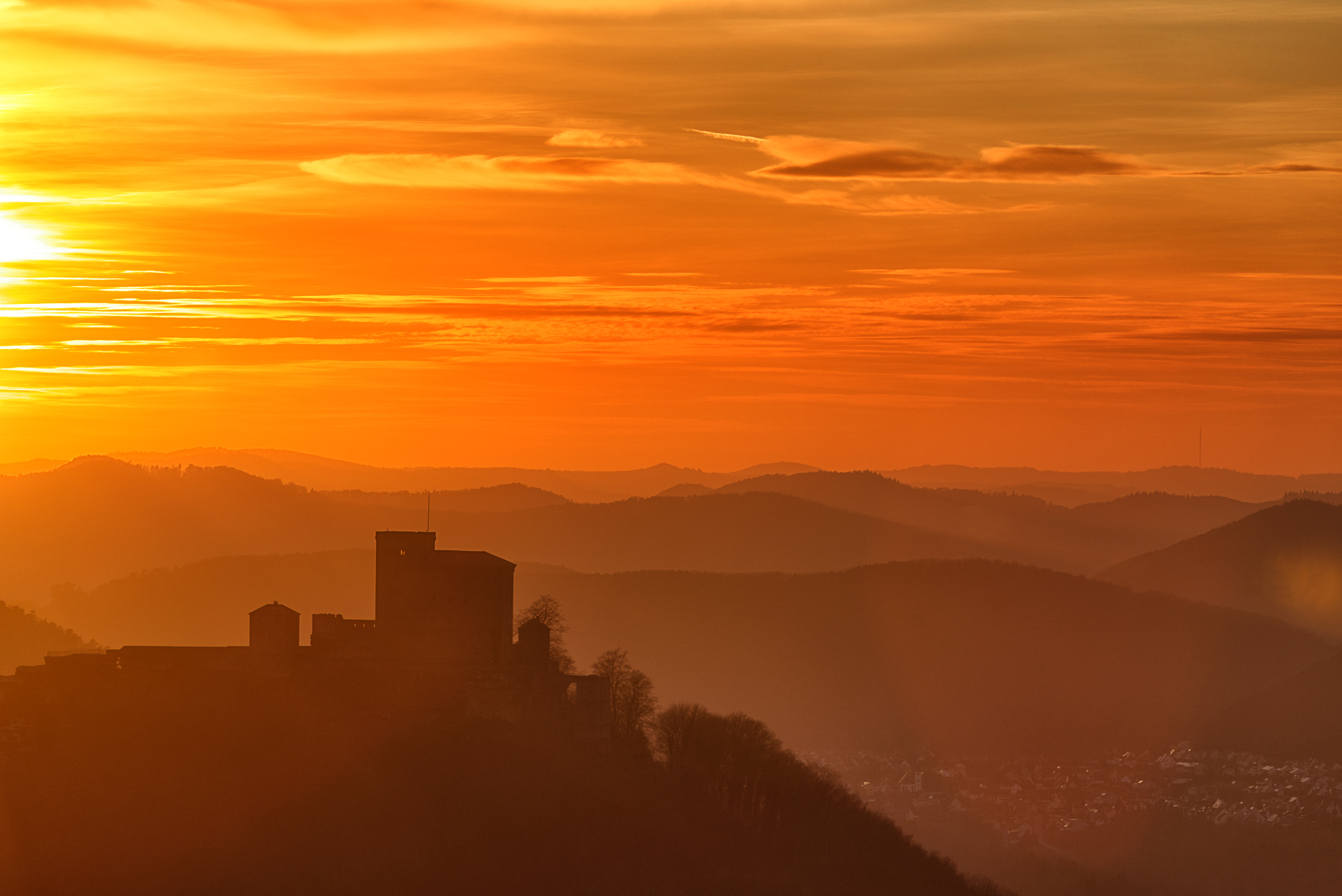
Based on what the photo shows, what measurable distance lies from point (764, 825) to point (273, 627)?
26049 mm

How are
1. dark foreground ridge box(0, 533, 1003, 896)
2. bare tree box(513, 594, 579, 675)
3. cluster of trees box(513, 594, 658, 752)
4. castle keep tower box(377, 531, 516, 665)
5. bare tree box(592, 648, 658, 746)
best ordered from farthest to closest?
bare tree box(592, 648, 658, 746) < cluster of trees box(513, 594, 658, 752) < bare tree box(513, 594, 579, 675) < castle keep tower box(377, 531, 516, 665) < dark foreground ridge box(0, 533, 1003, 896)

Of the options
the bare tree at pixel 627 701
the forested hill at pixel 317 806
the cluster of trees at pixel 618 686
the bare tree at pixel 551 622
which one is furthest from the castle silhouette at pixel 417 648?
the bare tree at pixel 627 701

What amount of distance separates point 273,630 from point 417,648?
5.08 meters

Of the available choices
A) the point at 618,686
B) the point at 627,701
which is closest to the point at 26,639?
the point at 618,686

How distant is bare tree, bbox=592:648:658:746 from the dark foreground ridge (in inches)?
63.6

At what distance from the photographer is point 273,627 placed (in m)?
61.5

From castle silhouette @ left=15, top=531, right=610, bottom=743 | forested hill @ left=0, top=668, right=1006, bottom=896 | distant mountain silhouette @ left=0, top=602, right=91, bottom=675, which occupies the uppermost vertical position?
castle silhouette @ left=15, top=531, right=610, bottom=743

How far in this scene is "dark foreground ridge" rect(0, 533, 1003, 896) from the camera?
184 feet

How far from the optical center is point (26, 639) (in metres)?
176

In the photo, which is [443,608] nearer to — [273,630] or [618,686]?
[273,630]

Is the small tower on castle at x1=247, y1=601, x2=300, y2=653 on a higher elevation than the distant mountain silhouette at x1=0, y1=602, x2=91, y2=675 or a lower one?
higher

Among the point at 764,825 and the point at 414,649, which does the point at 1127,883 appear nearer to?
the point at 764,825

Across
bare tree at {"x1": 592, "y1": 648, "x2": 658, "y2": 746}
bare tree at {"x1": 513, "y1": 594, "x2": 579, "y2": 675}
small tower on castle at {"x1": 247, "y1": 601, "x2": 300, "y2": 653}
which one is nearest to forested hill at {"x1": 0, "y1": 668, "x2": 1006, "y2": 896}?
small tower on castle at {"x1": 247, "y1": 601, "x2": 300, "y2": 653}

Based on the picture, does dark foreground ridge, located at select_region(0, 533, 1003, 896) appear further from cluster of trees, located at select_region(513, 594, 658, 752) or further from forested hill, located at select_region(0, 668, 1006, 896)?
cluster of trees, located at select_region(513, 594, 658, 752)
